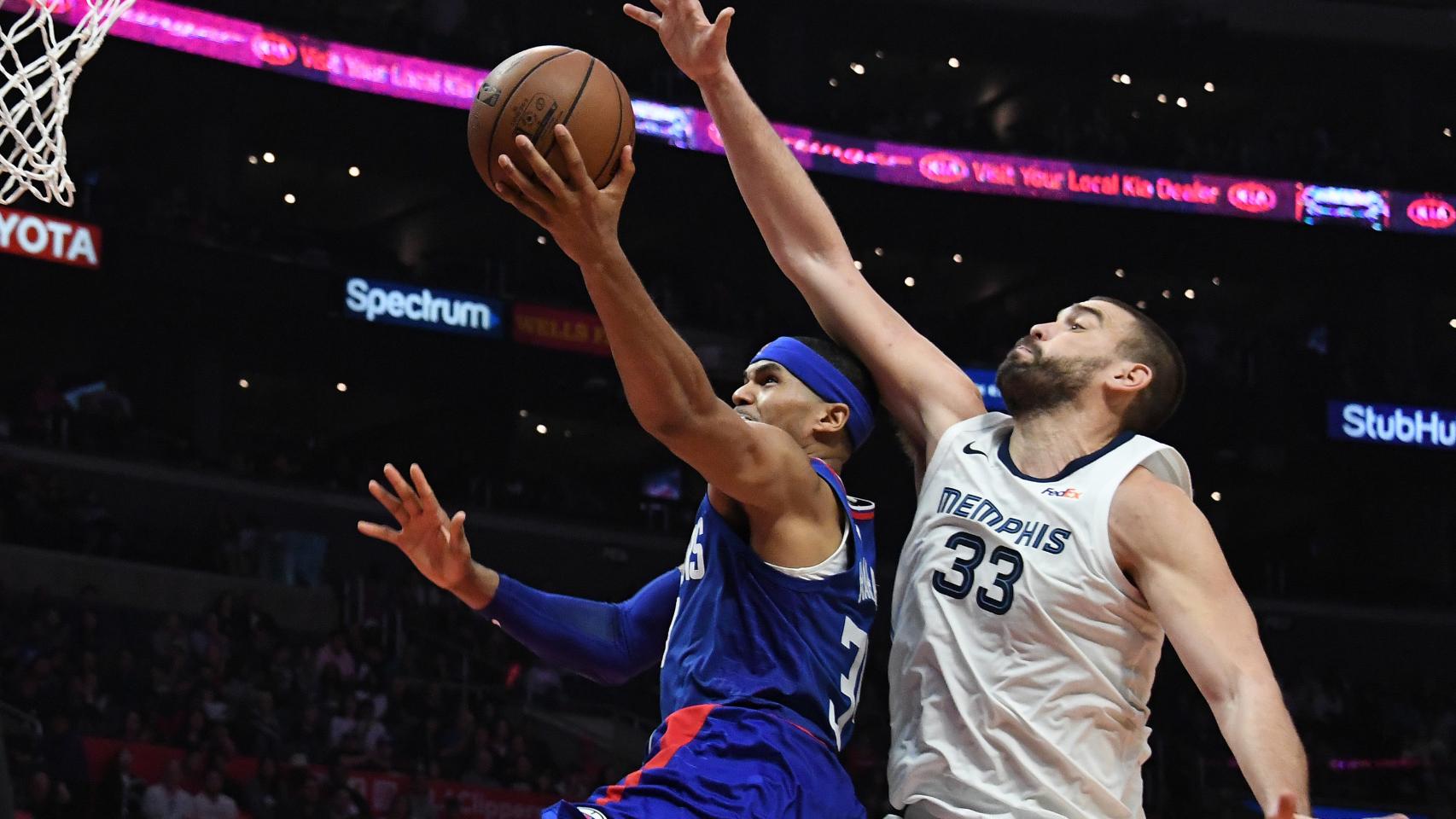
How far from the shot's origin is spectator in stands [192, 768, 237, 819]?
11.6m

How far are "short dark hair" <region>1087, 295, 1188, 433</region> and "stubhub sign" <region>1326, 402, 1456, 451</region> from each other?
68.8ft

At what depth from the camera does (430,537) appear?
4.13 meters

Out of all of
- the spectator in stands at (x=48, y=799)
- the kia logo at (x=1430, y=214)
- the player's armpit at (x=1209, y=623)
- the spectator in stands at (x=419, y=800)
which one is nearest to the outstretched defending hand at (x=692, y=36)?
the player's armpit at (x=1209, y=623)

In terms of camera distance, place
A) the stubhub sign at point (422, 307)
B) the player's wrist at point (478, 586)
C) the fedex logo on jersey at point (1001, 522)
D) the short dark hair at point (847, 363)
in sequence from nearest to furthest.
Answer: the fedex logo on jersey at point (1001, 522) < the short dark hair at point (847, 363) < the player's wrist at point (478, 586) < the stubhub sign at point (422, 307)

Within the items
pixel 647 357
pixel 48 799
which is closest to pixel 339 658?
pixel 48 799

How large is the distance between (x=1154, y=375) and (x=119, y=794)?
30.7 feet

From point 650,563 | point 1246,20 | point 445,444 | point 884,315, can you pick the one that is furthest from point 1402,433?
point 884,315

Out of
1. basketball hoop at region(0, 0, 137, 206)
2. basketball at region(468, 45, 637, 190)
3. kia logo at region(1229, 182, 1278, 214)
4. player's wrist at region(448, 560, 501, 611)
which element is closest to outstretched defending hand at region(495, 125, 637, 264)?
basketball at region(468, 45, 637, 190)

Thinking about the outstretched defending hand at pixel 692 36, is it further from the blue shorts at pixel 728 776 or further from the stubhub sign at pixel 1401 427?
the stubhub sign at pixel 1401 427

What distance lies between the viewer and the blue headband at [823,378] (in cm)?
402

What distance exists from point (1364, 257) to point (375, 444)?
1470 centimetres

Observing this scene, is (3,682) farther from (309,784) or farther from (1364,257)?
(1364,257)

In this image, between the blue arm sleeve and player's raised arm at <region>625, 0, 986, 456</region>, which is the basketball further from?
the blue arm sleeve

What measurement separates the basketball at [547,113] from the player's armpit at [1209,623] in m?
1.28
